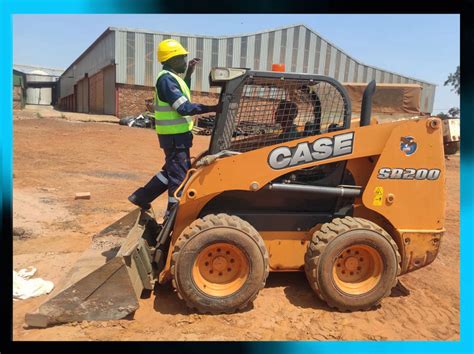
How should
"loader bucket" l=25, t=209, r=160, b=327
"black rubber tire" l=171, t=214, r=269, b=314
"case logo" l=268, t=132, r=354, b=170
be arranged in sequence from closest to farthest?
"loader bucket" l=25, t=209, r=160, b=327, "black rubber tire" l=171, t=214, r=269, b=314, "case logo" l=268, t=132, r=354, b=170

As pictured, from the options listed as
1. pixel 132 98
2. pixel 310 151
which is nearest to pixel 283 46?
pixel 132 98

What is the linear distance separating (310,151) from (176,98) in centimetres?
140

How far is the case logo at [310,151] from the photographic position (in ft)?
13.1

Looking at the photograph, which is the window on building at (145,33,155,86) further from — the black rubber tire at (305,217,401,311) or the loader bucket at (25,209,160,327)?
the black rubber tire at (305,217,401,311)

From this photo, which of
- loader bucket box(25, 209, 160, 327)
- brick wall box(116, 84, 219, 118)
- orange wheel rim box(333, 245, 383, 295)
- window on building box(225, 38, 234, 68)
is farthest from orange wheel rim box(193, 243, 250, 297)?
brick wall box(116, 84, 219, 118)

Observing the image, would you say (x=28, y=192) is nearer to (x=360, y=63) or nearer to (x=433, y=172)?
(x=433, y=172)

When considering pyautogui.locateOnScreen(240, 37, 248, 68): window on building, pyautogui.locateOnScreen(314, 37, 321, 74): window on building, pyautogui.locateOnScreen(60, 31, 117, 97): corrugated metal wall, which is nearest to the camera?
pyautogui.locateOnScreen(240, 37, 248, 68): window on building

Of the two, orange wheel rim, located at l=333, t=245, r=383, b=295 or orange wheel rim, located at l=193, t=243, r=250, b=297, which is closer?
orange wheel rim, located at l=193, t=243, r=250, b=297

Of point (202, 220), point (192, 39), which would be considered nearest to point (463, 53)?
point (202, 220)

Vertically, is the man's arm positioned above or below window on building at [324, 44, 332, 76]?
below

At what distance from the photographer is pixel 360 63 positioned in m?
23.1

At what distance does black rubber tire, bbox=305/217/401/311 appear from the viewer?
12.9ft

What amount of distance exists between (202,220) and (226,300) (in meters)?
0.74

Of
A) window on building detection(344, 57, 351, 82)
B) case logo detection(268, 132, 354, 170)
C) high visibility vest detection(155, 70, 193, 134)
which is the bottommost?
case logo detection(268, 132, 354, 170)
